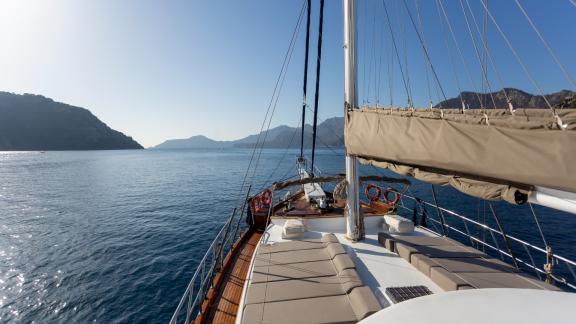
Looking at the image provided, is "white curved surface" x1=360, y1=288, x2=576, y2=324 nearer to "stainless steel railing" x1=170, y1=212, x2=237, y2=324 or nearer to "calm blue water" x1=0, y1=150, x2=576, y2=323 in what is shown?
"stainless steel railing" x1=170, y1=212, x2=237, y2=324

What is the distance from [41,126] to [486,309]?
813 ft

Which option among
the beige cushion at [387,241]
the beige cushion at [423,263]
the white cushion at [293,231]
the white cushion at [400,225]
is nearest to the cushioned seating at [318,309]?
the beige cushion at [423,263]

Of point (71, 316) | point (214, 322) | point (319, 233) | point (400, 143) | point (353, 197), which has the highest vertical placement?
point (400, 143)

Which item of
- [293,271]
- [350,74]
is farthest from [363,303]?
[350,74]

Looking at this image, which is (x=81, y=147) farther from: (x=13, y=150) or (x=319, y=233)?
(x=319, y=233)

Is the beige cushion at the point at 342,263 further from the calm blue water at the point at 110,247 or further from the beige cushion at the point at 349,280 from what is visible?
the calm blue water at the point at 110,247

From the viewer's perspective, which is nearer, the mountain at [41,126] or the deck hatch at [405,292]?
the deck hatch at [405,292]

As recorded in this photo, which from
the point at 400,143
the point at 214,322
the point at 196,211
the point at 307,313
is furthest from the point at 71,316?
the point at 196,211

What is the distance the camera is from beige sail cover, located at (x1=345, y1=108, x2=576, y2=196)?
2.11 meters

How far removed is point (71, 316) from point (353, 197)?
11.3 m

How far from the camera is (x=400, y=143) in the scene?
360 cm

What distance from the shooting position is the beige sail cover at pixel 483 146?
83.1 inches

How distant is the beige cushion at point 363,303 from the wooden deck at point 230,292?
2497mm

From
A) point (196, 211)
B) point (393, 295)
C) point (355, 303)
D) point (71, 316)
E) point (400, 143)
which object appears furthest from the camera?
point (196, 211)
